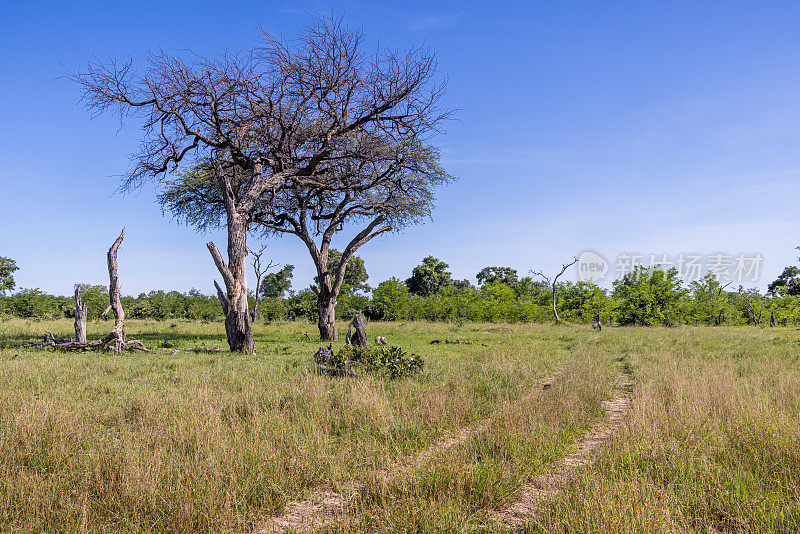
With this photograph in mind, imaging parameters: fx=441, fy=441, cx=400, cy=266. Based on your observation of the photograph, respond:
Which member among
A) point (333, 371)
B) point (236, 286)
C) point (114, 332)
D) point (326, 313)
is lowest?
point (333, 371)

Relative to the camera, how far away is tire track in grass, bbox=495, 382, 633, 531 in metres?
4.27

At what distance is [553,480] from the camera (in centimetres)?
508

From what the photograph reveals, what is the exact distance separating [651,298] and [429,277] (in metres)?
32.7

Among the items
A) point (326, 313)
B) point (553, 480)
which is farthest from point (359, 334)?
point (553, 480)

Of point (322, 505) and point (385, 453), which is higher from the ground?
point (385, 453)

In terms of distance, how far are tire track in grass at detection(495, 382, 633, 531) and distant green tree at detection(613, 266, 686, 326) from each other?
3521cm

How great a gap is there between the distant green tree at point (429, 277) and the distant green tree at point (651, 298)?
2896 cm

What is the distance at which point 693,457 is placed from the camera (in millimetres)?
5406

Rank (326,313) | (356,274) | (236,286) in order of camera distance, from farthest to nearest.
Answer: (356,274), (326,313), (236,286)

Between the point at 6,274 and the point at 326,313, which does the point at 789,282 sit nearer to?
the point at 326,313

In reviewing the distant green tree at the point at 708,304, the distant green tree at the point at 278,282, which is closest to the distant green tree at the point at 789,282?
the distant green tree at the point at 708,304

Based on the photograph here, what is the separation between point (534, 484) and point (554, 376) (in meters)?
7.42

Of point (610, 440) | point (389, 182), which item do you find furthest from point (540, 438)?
point (389, 182)

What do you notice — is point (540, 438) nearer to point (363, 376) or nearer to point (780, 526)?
point (780, 526)
